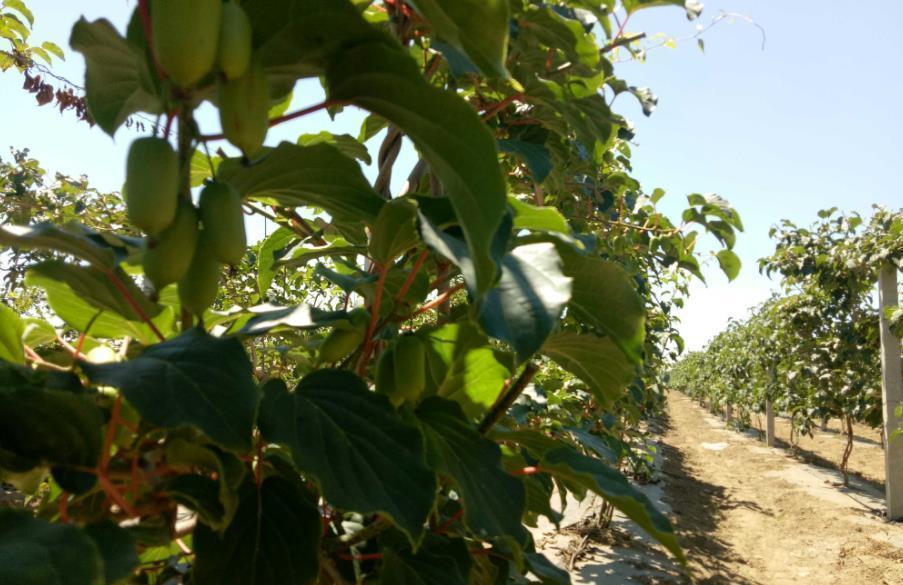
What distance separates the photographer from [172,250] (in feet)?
1.31

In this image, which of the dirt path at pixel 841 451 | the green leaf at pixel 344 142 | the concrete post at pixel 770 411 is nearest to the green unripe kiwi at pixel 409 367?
the green leaf at pixel 344 142

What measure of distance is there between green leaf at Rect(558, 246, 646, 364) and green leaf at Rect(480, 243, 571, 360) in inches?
3.0

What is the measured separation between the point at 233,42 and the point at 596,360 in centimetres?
44

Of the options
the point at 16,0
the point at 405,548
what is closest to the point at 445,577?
the point at 405,548

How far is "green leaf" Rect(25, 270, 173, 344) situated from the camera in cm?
58

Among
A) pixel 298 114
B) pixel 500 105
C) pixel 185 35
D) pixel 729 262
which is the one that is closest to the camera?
pixel 185 35

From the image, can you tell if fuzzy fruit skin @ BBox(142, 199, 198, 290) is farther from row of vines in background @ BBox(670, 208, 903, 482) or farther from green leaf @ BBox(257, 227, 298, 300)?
row of vines in background @ BBox(670, 208, 903, 482)

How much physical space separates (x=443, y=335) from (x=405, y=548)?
199mm

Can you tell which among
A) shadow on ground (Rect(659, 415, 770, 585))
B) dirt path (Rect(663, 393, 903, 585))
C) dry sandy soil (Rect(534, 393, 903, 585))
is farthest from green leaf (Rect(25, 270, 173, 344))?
dirt path (Rect(663, 393, 903, 585))

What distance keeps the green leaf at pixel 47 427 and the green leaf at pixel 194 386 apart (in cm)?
4

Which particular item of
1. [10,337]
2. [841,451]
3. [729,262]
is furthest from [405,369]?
[841,451]

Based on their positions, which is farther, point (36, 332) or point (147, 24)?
point (36, 332)

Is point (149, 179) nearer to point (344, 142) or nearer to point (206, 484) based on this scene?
point (206, 484)

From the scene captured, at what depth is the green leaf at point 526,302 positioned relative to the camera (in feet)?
1.34
